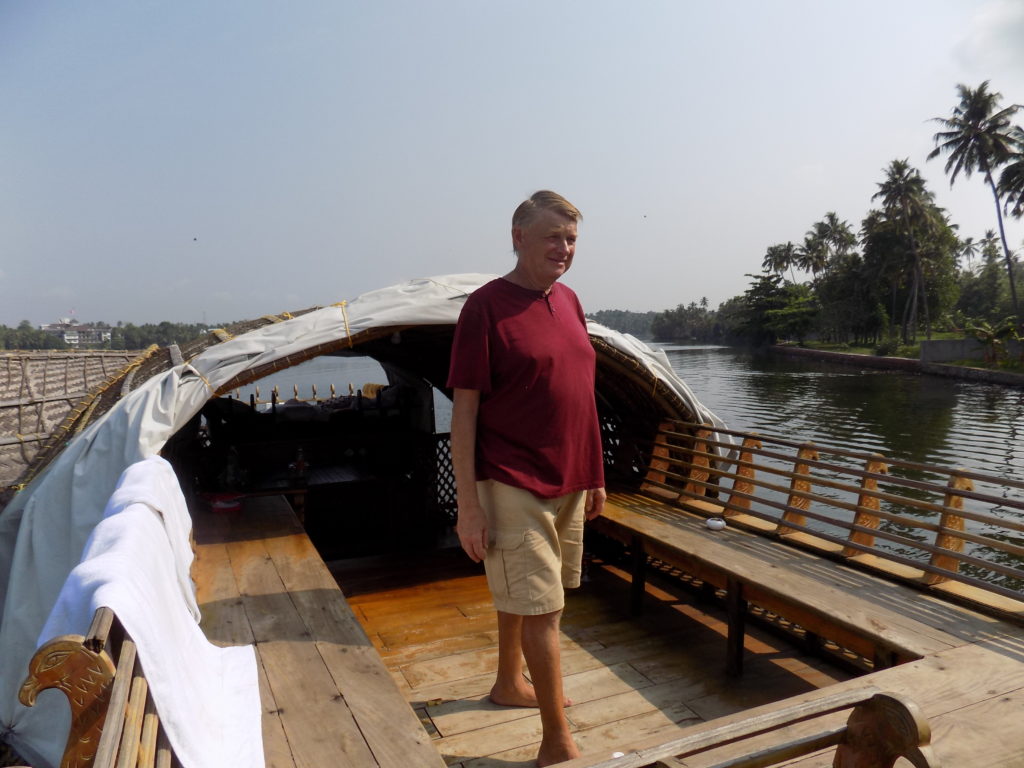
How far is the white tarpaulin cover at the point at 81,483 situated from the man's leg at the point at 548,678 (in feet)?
8.06

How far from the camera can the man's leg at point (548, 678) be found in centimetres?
236

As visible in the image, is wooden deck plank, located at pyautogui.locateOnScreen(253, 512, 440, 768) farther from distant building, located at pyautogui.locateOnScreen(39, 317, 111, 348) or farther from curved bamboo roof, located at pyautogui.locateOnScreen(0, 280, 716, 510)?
distant building, located at pyautogui.locateOnScreen(39, 317, 111, 348)

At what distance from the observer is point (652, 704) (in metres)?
3.47

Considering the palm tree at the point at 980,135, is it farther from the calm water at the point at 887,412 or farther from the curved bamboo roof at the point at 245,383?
the curved bamboo roof at the point at 245,383

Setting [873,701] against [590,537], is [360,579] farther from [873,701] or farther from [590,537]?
[873,701]

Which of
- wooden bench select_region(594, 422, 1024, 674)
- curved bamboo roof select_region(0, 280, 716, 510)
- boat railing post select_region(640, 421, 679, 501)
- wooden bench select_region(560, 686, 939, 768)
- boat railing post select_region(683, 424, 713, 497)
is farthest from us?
boat railing post select_region(640, 421, 679, 501)

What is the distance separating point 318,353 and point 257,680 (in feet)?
9.19

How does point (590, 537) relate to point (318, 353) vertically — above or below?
below

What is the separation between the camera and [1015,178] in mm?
37281

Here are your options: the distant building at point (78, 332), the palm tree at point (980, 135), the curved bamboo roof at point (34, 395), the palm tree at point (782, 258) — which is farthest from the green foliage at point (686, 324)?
the curved bamboo roof at point (34, 395)

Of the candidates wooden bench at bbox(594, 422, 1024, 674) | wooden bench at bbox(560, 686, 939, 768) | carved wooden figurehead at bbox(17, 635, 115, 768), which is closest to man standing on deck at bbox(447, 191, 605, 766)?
wooden bench at bbox(560, 686, 939, 768)

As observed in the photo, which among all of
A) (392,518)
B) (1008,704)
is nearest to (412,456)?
(392,518)

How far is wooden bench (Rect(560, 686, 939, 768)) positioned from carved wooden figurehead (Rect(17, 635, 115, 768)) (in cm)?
103

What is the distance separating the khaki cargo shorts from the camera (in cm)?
235
